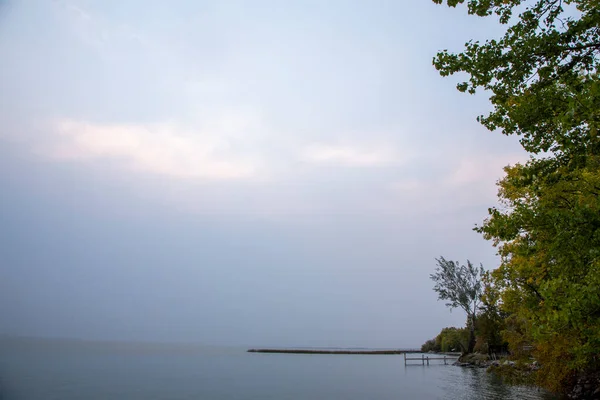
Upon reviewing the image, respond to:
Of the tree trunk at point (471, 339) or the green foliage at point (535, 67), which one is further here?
the tree trunk at point (471, 339)

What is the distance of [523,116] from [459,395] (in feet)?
102

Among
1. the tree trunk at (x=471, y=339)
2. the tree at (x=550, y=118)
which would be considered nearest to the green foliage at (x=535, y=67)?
the tree at (x=550, y=118)

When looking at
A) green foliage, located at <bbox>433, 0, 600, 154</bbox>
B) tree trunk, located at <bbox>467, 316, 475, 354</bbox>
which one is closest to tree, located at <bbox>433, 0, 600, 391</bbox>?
green foliage, located at <bbox>433, 0, 600, 154</bbox>

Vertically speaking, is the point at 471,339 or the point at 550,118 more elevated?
the point at 550,118

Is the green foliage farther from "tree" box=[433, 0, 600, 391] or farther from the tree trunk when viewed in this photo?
the tree trunk

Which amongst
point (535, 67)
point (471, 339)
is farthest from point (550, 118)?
point (471, 339)

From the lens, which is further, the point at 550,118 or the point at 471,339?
the point at 471,339

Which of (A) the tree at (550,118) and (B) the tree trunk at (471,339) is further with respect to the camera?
(B) the tree trunk at (471,339)

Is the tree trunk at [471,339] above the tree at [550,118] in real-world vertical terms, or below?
below

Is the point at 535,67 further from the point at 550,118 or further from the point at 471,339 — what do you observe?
the point at 471,339

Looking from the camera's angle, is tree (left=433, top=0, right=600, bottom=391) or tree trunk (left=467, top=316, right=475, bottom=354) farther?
tree trunk (left=467, top=316, right=475, bottom=354)

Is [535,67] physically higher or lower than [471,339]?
higher

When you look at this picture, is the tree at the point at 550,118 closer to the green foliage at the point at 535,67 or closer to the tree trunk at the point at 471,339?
the green foliage at the point at 535,67

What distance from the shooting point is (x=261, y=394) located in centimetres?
3738
